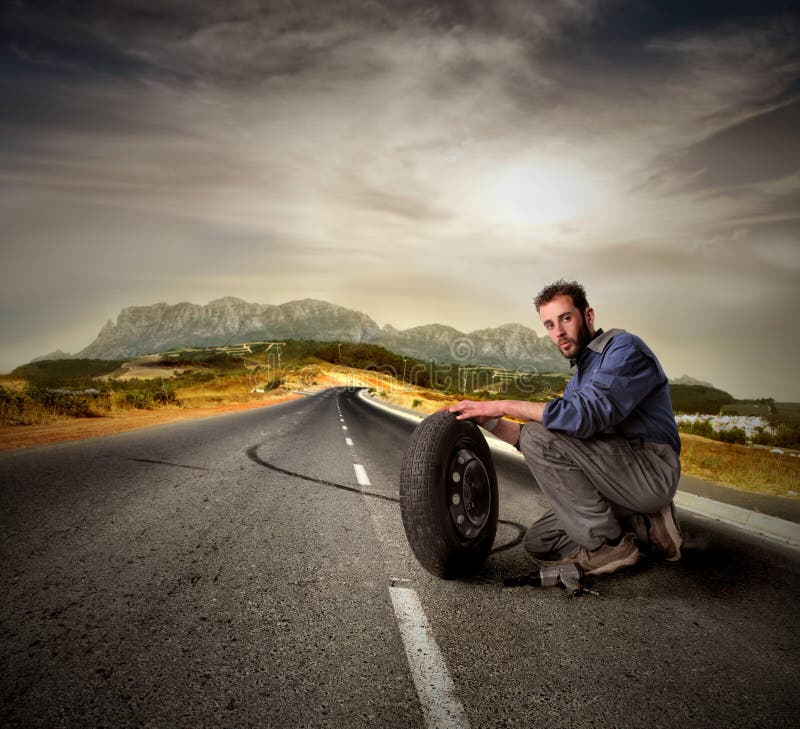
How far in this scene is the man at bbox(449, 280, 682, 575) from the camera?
266cm

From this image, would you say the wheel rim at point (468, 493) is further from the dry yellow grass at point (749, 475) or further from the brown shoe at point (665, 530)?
the dry yellow grass at point (749, 475)

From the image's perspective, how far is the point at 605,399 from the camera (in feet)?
8.61

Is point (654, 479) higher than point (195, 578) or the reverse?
higher

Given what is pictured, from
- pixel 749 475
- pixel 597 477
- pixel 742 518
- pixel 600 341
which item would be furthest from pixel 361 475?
pixel 749 475

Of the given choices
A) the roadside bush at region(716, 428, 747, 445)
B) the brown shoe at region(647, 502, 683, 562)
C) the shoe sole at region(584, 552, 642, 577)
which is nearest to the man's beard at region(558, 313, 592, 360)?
the brown shoe at region(647, 502, 683, 562)

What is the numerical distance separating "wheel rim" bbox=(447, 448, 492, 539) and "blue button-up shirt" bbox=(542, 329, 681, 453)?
65cm

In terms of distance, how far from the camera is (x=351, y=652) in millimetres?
2006

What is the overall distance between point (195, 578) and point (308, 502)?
2077 millimetres

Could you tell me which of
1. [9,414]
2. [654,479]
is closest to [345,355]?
[9,414]

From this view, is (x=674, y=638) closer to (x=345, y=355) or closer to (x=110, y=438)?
(x=110, y=438)

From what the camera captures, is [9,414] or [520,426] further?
[9,414]

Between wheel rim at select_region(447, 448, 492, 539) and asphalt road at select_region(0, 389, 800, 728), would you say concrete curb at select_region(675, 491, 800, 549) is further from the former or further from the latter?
wheel rim at select_region(447, 448, 492, 539)

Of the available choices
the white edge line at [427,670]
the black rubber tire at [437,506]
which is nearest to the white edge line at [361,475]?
the black rubber tire at [437,506]

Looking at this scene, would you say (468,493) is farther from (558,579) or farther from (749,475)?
(749,475)
